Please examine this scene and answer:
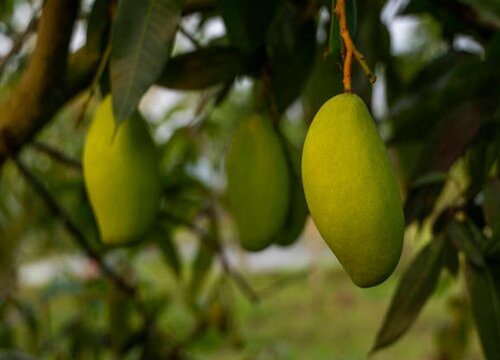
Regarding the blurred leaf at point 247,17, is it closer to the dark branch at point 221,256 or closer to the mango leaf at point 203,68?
the mango leaf at point 203,68

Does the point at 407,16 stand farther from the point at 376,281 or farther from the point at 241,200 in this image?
the point at 376,281

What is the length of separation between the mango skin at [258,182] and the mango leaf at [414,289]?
0.09m

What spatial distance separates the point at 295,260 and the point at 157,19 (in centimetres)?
646

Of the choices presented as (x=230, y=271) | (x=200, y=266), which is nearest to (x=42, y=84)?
(x=230, y=271)

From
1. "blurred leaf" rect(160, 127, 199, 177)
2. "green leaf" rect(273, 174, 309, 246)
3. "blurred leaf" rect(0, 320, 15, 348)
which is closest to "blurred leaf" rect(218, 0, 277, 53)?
"green leaf" rect(273, 174, 309, 246)

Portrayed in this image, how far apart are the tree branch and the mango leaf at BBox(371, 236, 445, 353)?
0.84 feet

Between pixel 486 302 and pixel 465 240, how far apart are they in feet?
0.13

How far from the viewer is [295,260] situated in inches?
269

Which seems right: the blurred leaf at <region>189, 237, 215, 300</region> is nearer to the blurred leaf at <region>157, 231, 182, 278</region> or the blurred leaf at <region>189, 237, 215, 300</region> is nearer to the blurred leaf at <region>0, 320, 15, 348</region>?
the blurred leaf at <region>157, 231, 182, 278</region>

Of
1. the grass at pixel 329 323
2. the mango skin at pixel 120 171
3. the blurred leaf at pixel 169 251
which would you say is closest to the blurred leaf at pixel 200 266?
the blurred leaf at pixel 169 251

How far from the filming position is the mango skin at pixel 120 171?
51 centimetres

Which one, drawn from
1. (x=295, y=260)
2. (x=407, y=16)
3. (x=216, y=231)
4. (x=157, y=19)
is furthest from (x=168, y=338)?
(x=295, y=260)

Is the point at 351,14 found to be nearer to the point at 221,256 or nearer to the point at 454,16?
the point at 454,16

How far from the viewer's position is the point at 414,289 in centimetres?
57
